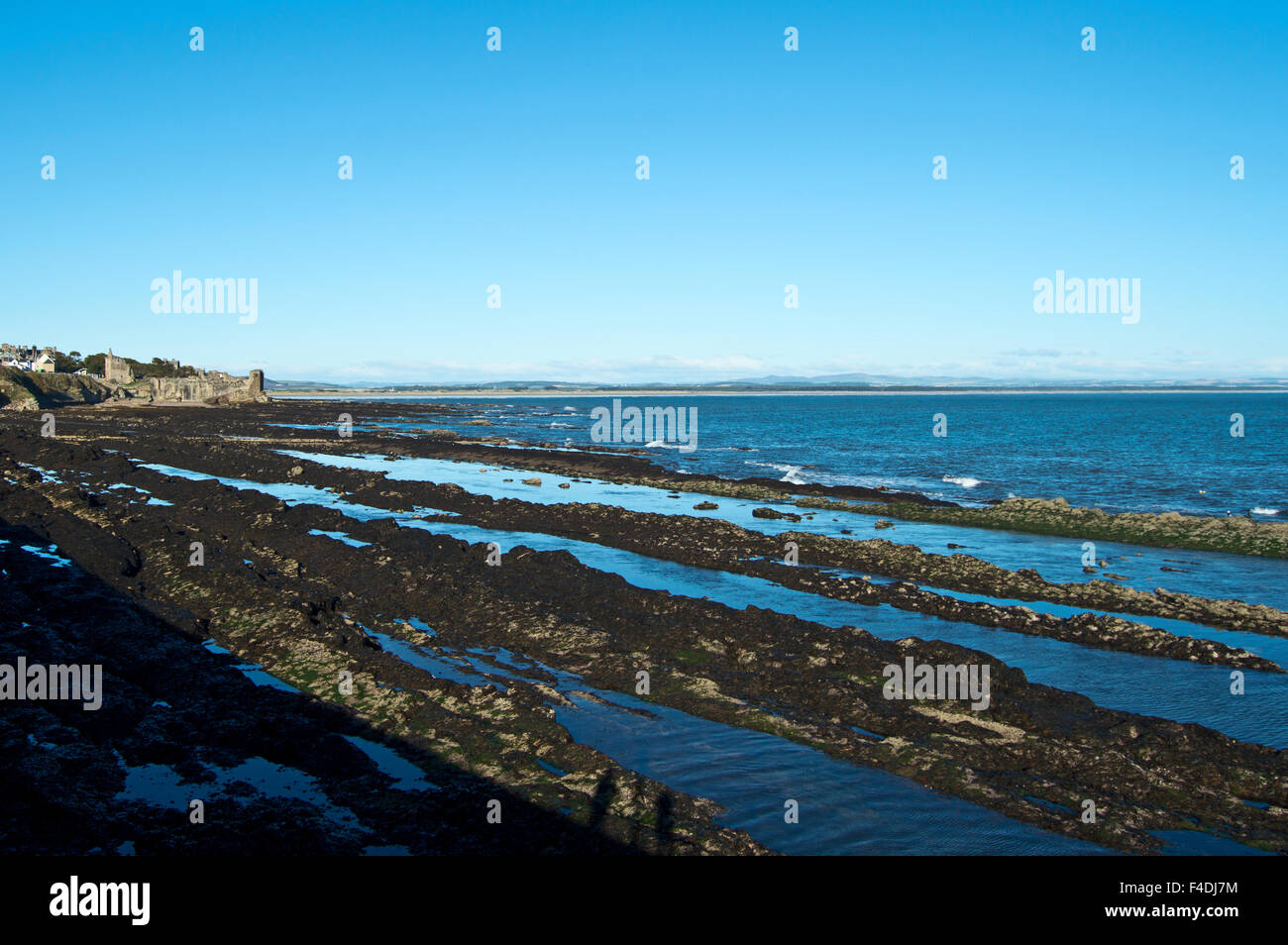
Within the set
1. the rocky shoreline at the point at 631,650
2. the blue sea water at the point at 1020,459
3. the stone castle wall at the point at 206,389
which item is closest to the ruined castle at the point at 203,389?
the stone castle wall at the point at 206,389

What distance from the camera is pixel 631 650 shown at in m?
13.9

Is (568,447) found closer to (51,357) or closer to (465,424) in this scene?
(465,424)

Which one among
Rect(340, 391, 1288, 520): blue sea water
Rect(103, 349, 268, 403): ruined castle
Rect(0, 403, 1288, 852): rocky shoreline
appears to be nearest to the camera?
Rect(0, 403, 1288, 852): rocky shoreline

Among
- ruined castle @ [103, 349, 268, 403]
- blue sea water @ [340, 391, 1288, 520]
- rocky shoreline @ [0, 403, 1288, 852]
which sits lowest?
rocky shoreline @ [0, 403, 1288, 852]

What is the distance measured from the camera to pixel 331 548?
20.9 meters

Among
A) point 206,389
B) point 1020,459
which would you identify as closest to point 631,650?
point 1020,459

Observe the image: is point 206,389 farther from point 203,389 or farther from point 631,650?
point 631,650

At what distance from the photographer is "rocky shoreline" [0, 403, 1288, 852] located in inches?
356

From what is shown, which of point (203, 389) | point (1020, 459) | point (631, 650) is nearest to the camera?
point (631, 650)

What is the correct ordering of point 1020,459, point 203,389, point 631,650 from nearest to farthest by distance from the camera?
point 631,650, point 1020,459, point 203,389

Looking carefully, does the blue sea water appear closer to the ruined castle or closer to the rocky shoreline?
the rocky shoreline

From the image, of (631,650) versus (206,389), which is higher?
(206,389)

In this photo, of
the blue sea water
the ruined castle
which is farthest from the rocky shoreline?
the ruined castle

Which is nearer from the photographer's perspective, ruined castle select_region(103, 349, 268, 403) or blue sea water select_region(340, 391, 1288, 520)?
blue sea water select_region(340, 391, 1288, 520)
